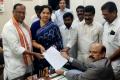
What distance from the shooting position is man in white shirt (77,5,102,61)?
13.1ft

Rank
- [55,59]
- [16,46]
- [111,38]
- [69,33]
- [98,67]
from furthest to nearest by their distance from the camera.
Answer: [69,33] → [111,38] → [16,46] → [55,59] → [98,67]

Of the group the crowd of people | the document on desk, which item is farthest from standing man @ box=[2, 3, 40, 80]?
the document on desk

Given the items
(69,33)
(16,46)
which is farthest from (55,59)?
(69,33)

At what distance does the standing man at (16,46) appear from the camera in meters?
3.51

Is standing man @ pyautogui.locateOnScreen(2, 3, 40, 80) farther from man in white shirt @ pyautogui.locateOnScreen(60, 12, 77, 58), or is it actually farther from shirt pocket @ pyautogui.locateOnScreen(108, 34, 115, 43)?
shirt pocket @ pyautogui.locateOnScreen(108, 34, 115, 43)

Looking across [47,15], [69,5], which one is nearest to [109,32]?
[47,15]

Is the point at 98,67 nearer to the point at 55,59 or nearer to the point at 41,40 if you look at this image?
the point at 55,59

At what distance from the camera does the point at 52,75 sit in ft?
10.8

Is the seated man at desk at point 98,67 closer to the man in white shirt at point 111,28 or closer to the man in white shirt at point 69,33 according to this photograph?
the man in white shirt at point 111,28

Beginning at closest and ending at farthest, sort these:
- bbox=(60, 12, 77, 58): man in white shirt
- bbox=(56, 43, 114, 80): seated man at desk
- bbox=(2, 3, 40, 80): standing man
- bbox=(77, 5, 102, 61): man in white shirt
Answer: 1. bbox=(56, 43, 114, 80): seated man at desk
2. bbox=(2, 3, 40, 80): standing man
3. bbox=(77, 5, 102, 61): man in white shirt
4. bbox=(60, 12, 77, 58): man in white shirt

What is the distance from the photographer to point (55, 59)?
3.28 m

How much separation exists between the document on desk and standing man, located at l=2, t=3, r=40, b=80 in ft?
0.72

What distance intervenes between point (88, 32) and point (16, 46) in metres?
1.08

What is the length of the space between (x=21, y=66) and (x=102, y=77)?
3.64ft
